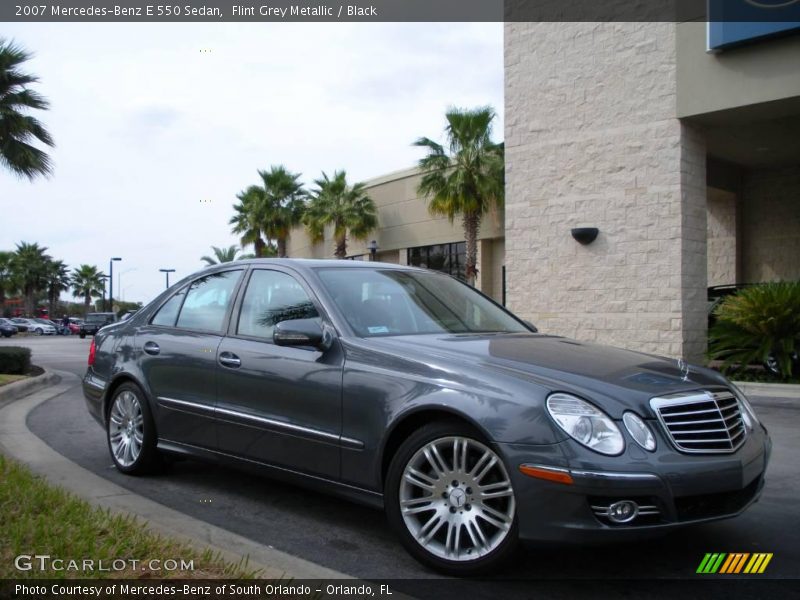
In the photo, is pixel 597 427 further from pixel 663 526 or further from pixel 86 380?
pixel 86 380

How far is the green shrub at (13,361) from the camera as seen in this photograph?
1373cm

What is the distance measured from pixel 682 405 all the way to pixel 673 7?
11358 millimetres

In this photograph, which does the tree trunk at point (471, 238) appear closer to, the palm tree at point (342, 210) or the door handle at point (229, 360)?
the palm tree at point (342, 210)

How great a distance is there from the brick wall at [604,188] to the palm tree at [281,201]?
22.3 metres

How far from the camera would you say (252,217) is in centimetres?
3672

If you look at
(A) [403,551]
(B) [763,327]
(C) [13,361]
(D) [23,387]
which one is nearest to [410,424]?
(A) [403,551]

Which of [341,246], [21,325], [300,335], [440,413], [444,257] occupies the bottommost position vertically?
[21,325]

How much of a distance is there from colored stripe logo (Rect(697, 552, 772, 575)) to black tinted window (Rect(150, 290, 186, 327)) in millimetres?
3847

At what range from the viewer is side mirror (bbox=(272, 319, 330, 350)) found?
163 inches

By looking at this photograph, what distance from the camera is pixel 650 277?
13.2 m

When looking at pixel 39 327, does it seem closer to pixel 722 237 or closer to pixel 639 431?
pixel 722 237

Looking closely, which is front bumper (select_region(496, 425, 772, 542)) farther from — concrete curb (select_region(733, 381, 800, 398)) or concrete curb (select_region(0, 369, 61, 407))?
concrete curb (select_region(0, 369, 61, 407))

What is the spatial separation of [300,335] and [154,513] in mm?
1415

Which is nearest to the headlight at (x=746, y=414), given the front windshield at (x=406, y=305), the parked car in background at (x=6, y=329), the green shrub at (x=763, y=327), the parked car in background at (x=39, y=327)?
the front windshield at (x=406, y=305)
